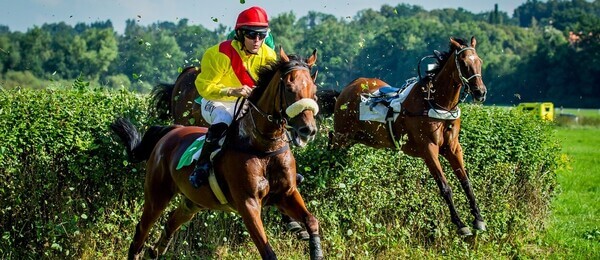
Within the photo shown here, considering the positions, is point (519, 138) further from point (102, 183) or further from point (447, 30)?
point (447, 30)

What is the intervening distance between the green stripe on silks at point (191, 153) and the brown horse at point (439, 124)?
7.25ft

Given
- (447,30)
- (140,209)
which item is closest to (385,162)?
(140,209)

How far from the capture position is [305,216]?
6.71 meters

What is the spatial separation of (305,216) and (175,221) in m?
1.65

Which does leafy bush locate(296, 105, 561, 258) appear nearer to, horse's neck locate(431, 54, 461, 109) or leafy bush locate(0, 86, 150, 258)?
horse's neck locate(431, 54, 461, 109)

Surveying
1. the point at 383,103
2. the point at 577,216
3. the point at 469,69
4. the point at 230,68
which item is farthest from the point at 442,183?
the point at 577,216

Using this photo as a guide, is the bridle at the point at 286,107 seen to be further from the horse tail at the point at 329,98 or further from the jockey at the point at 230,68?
the horse tail at the point at 329,98

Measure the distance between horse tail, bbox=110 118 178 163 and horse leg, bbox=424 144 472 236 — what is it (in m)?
2.82

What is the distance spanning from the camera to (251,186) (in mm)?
6629

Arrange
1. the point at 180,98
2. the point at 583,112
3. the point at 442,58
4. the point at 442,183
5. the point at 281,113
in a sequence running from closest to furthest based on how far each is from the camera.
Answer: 1. the point at 281,113
2. the point at 442,183
3. the point at 442,58
4. the point at 180,98
5. the point at 583,112

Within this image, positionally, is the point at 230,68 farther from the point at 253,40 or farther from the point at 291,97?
the point at 291,97

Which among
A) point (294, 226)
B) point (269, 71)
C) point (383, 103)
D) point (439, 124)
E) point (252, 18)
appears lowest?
point (294, 226)

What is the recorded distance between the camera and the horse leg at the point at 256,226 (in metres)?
6.50

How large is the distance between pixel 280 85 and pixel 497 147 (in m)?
4.78
